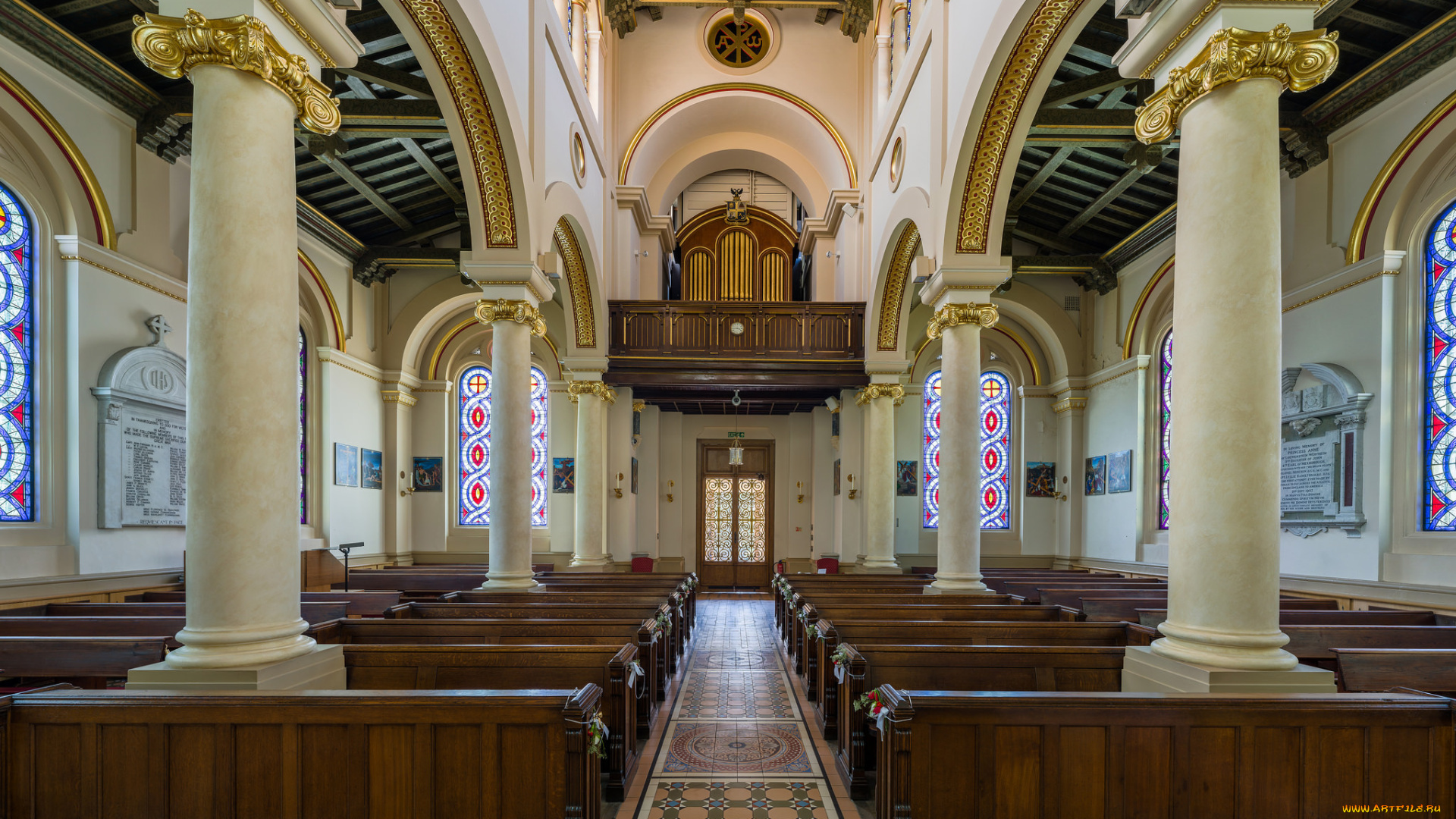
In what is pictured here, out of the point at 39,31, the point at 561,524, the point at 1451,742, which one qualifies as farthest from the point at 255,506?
the point at 561,524

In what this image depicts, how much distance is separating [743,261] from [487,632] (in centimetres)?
1137

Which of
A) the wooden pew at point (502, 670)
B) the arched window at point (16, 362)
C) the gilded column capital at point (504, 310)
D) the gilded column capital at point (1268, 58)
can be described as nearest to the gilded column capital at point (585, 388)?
the gilded column capital at point (504, 310)

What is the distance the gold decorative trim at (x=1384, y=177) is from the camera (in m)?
7.62

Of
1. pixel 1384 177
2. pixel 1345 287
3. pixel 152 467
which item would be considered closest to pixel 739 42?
pixel 1384 177

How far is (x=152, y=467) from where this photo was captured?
347 inches

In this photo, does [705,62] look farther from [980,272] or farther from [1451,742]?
[1451,742]

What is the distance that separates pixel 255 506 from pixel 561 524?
41.8 ft

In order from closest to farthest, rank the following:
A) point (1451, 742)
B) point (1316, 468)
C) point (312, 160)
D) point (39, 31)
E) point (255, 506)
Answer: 1. point (1451, 742)
2. point (255, 506)
3. point (39, 31)
4. point (1316, 468)
5. point (312, 160)

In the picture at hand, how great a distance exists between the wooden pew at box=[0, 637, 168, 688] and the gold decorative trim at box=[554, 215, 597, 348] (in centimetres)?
752

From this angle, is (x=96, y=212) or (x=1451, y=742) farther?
(x=96, y=212)

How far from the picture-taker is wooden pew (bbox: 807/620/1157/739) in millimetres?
5711

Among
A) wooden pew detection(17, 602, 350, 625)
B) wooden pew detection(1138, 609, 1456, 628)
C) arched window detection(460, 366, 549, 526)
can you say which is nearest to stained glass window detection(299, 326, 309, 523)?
arched window detection(460, 366, 549, 526)

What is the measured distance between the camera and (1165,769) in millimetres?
3482

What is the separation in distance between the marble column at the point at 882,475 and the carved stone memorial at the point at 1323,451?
5.38 meters
